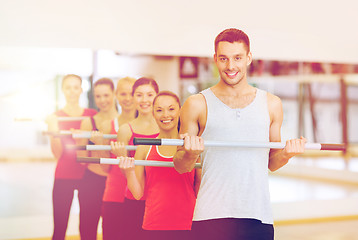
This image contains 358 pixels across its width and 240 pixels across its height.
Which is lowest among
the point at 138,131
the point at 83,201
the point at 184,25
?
the point at 83,201

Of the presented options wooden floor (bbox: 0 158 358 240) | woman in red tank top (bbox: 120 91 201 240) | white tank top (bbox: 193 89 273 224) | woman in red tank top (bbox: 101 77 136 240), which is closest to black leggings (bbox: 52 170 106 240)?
woman in red tank top (bbox: 101 77 136 240)

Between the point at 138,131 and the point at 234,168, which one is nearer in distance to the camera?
the point at 234,168

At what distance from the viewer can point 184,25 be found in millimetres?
5516

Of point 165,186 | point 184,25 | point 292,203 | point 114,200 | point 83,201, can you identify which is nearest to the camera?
point 165,186

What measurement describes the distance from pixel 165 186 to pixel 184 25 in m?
3.30

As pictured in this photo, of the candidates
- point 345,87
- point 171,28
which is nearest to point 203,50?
point 171,28

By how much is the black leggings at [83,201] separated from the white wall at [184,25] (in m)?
1.80

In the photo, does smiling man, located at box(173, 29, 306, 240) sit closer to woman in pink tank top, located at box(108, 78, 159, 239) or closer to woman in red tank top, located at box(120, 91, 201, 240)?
woman in red tank top, located at box(120, 91, 201, 240)

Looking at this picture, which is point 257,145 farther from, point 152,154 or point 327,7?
point 327,7

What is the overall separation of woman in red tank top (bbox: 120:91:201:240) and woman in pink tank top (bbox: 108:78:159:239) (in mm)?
331

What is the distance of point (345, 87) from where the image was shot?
1084 cm

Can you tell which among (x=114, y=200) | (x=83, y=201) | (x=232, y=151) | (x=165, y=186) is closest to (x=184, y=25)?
(x=83, y=201)

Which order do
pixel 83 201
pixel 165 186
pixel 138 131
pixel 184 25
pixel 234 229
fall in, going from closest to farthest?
1. pixel 234 229
2. pixel 165 186
3. pixel 138 131
4. pixel 83 201
5. pixel 184 25

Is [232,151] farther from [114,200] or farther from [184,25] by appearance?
[184,25]
